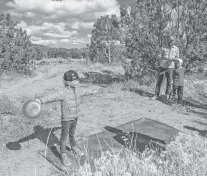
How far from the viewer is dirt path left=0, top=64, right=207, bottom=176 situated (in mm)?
4352

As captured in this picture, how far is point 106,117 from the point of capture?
22.6 feet

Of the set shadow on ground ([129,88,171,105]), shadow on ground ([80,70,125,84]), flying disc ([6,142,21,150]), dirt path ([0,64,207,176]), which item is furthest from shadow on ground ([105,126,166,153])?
shadow on ground ([80,70,125,84])

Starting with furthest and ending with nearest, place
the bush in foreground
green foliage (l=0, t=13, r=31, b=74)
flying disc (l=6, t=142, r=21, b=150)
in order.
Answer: green foliage (l=0, t=13, r=31, b=74), flying disc (l=6, t=142, r=21, b=150), the bush in foreground

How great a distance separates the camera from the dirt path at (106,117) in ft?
14.3

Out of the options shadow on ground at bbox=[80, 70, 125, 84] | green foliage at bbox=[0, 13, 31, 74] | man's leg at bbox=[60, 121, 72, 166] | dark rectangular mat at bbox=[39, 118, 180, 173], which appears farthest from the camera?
green foliage at bbox=[0, 13, 31, 74]

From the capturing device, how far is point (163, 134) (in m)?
5.60

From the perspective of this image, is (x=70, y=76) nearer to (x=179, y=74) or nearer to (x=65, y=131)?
(x=65, y=131)

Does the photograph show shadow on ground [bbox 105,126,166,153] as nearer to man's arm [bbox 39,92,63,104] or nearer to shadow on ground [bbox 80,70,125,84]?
man's arm [bbox 39,92,63,104]

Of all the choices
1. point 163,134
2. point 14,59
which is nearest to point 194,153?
point 163,134

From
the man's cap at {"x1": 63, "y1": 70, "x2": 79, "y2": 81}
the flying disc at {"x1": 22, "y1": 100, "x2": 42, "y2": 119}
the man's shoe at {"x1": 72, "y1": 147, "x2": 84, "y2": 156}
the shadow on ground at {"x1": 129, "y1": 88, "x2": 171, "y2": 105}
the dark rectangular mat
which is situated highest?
the man's cap at {"x1": 63, "y1": 70, "x2": 79, "y2": 81}

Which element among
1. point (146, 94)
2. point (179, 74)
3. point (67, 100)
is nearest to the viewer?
point (67, 100)

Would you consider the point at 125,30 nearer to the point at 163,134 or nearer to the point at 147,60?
the point at 147,60

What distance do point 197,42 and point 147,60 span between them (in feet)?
6.34

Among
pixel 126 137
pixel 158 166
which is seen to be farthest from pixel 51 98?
pixel 126 137
